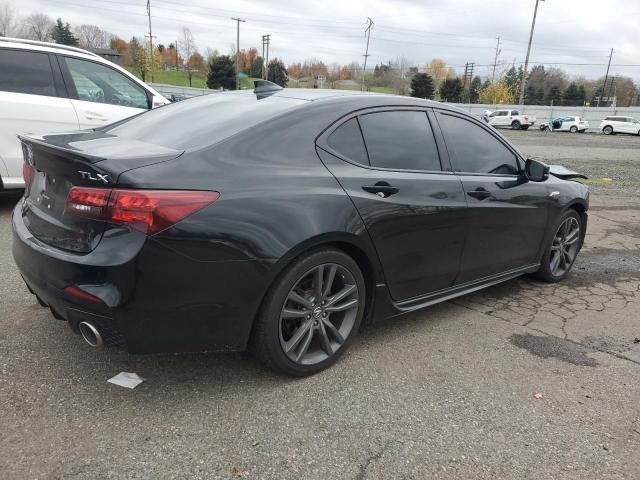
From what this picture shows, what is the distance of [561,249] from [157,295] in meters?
3.90

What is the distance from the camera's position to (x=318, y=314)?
2.91 m

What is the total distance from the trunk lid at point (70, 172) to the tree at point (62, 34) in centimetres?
9942

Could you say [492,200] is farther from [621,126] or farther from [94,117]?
[621,126]

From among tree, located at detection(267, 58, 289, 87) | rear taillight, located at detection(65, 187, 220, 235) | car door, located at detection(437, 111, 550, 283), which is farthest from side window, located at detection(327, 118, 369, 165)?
tree, located at detection(267, 58, 289, 87)

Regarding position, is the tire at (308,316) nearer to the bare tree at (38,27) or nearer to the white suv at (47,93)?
the white suv at (47,93)

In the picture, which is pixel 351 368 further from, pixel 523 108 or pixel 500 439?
pixel 523 108

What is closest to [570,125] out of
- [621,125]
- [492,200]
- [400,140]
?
[621,125]

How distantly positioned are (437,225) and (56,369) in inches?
95.1

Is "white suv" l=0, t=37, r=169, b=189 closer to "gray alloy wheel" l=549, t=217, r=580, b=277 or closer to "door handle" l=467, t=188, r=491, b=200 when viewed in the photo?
"door handle" l=467, t=188, r=491, b=200

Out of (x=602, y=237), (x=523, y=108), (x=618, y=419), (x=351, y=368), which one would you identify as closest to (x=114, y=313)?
(x=351, y=368)

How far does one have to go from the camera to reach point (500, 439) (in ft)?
8.21

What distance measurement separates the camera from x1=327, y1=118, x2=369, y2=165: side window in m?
2.99

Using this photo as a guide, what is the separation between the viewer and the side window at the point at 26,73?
576 centimetres

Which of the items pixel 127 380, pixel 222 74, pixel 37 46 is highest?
pixel 222 74
